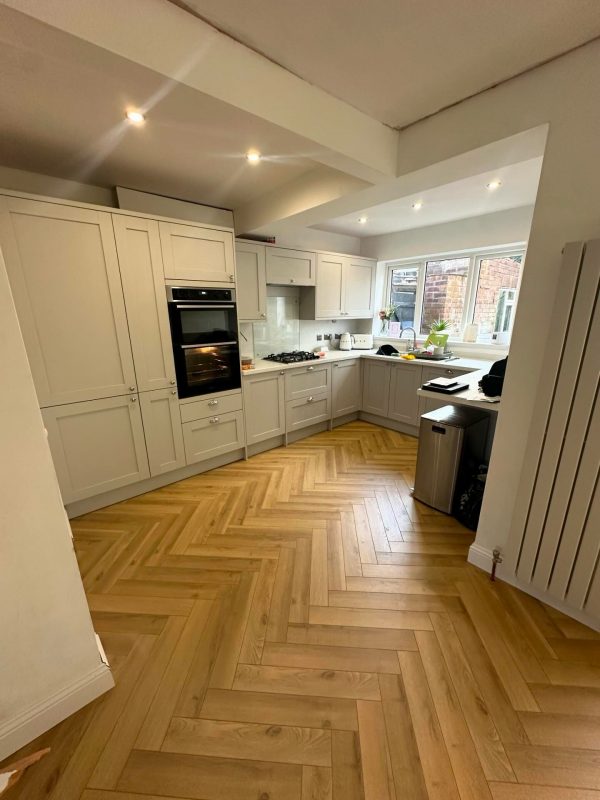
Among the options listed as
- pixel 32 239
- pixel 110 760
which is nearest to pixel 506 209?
pixel 32 239

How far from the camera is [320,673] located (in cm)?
135

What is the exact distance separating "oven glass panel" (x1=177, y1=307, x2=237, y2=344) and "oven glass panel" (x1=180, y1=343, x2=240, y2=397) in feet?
0.25

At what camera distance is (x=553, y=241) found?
4.61 feet

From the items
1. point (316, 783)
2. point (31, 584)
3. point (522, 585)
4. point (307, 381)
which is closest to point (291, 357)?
point (307, 381)

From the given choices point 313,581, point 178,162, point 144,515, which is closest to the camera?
point 313,581

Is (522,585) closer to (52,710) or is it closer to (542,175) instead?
(542,175)

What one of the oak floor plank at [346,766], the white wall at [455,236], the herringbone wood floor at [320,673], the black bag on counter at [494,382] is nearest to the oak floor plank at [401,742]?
the herringbone wood floor at [320,673]

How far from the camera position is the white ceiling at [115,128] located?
44.3 inches

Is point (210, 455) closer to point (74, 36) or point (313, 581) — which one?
point (313, 581)

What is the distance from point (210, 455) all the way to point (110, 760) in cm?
204

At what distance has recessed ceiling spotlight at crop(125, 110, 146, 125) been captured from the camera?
1.52m

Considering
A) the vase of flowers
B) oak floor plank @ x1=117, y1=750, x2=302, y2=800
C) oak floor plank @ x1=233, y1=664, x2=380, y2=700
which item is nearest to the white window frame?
the vase of flowers

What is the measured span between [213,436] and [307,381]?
1.22 m

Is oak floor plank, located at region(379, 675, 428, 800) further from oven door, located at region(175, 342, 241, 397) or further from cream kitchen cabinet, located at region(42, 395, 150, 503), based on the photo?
oven door, located at region(175, 342, 241, 397)
